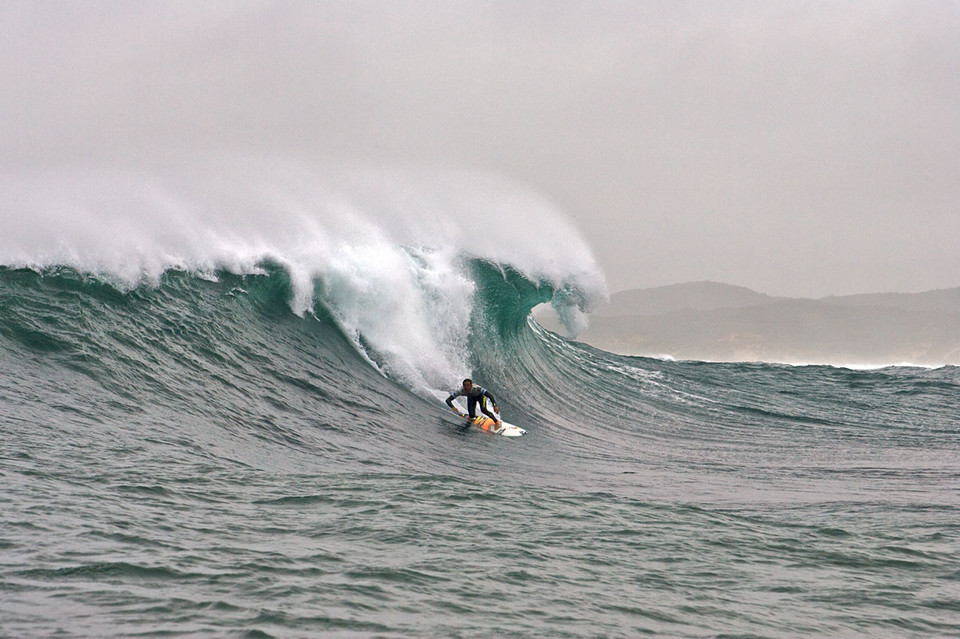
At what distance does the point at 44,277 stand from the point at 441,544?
9.06 m

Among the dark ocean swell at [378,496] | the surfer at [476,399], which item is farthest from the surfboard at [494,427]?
the dark ocean swell at [378,496]

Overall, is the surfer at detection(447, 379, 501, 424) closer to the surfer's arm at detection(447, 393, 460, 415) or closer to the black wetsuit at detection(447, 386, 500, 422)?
the black wetsuit at detection(447, 386, 500, 422)

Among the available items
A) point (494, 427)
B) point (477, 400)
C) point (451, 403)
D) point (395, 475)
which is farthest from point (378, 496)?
point (451, 403)

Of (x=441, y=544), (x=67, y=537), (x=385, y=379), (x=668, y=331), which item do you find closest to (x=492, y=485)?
(x=441, y=544)

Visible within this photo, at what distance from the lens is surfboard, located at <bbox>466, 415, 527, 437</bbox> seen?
42.8 feet

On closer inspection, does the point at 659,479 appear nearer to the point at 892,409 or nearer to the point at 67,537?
the point at 67,537

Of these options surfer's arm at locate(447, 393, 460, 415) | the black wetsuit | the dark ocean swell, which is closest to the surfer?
the black wetsuit

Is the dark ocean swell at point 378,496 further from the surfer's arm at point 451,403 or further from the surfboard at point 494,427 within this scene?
the surfboard at point 494,427

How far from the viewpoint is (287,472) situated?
8.22 metres

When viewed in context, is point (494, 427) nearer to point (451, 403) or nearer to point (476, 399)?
point (476, 399)

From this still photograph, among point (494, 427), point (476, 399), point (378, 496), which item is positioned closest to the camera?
point (378, 496)

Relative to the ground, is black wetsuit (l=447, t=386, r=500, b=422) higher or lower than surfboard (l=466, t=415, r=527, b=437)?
higher

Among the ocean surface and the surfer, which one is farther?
the surfer

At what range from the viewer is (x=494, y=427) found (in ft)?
43.0
